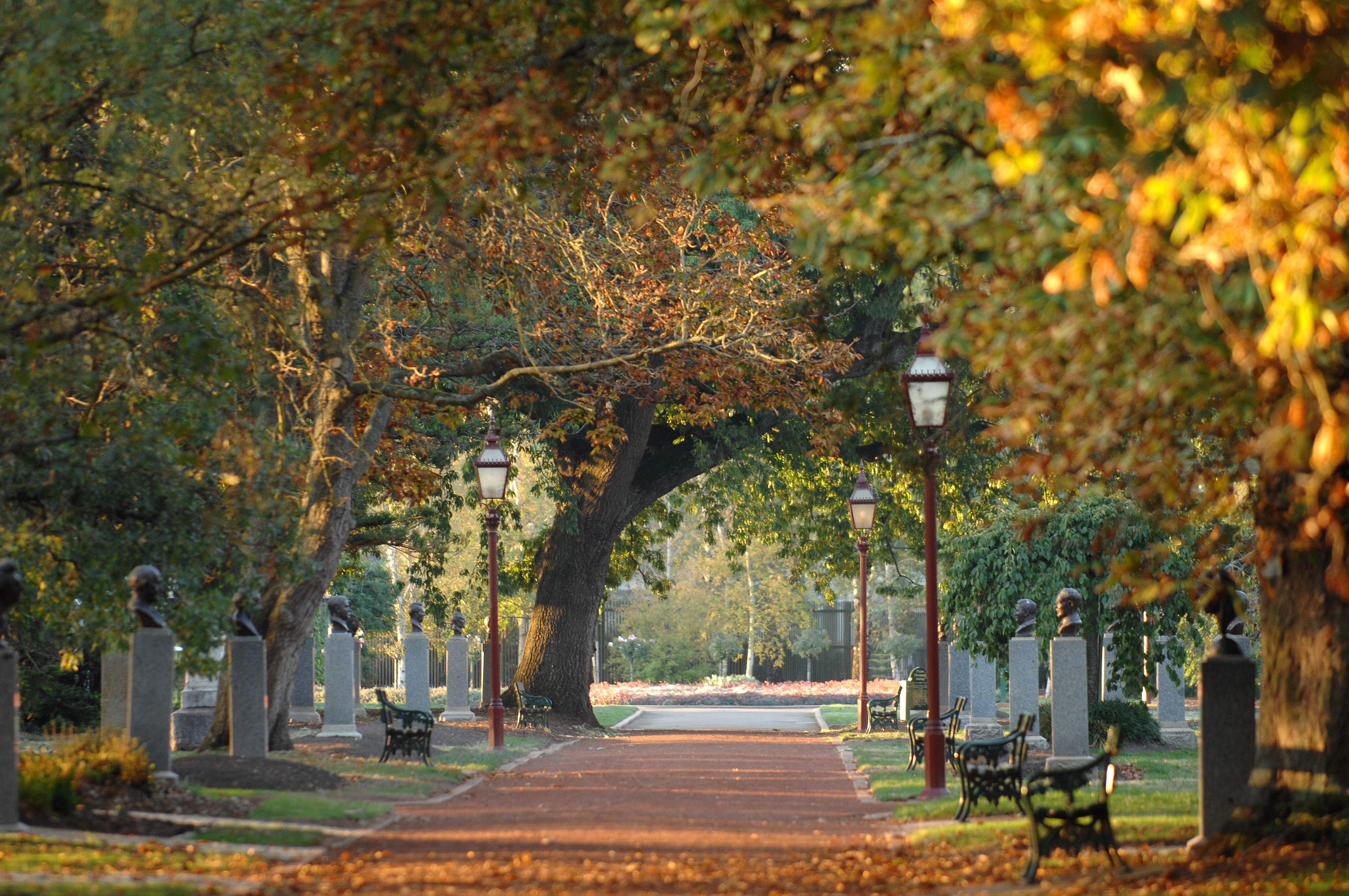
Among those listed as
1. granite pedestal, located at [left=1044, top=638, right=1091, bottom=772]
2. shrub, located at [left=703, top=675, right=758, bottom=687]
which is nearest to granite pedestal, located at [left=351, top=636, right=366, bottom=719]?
granite pedestal, located at [left=1044, top=638, right=1091, bottom=772]

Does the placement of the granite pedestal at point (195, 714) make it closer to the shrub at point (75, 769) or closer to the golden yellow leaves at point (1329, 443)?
the shrub at point (75, 769)

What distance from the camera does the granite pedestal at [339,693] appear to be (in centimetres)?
2122

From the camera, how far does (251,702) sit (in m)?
15.7

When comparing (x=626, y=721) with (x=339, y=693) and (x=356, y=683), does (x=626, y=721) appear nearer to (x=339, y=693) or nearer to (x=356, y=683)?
(x=356, y=683)

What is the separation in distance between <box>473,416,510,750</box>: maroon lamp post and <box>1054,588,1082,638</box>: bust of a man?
876 cm

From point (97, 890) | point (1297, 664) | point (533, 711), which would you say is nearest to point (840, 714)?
point (533, 711)

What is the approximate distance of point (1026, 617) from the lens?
18.2 metres

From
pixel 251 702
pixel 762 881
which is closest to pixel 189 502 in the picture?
pixel 251 702

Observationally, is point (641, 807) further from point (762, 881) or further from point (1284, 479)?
point (1284, 479)

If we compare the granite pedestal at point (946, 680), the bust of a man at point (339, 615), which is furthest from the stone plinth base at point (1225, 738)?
the bust of a man at point (339, 615)

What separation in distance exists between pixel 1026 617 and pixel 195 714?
11.1m

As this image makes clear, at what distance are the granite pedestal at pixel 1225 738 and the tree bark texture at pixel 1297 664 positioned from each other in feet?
1.59

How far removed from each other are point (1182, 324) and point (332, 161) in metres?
6.41

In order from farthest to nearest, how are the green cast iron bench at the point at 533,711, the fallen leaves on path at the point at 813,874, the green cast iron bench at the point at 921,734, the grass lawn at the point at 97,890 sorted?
the green cast iron bench at the point at 533,711, the green cast iron bench at the point at 921,734, the fallen leaves on path at the point at 813,874, the grass lawn at the point at 97,890
